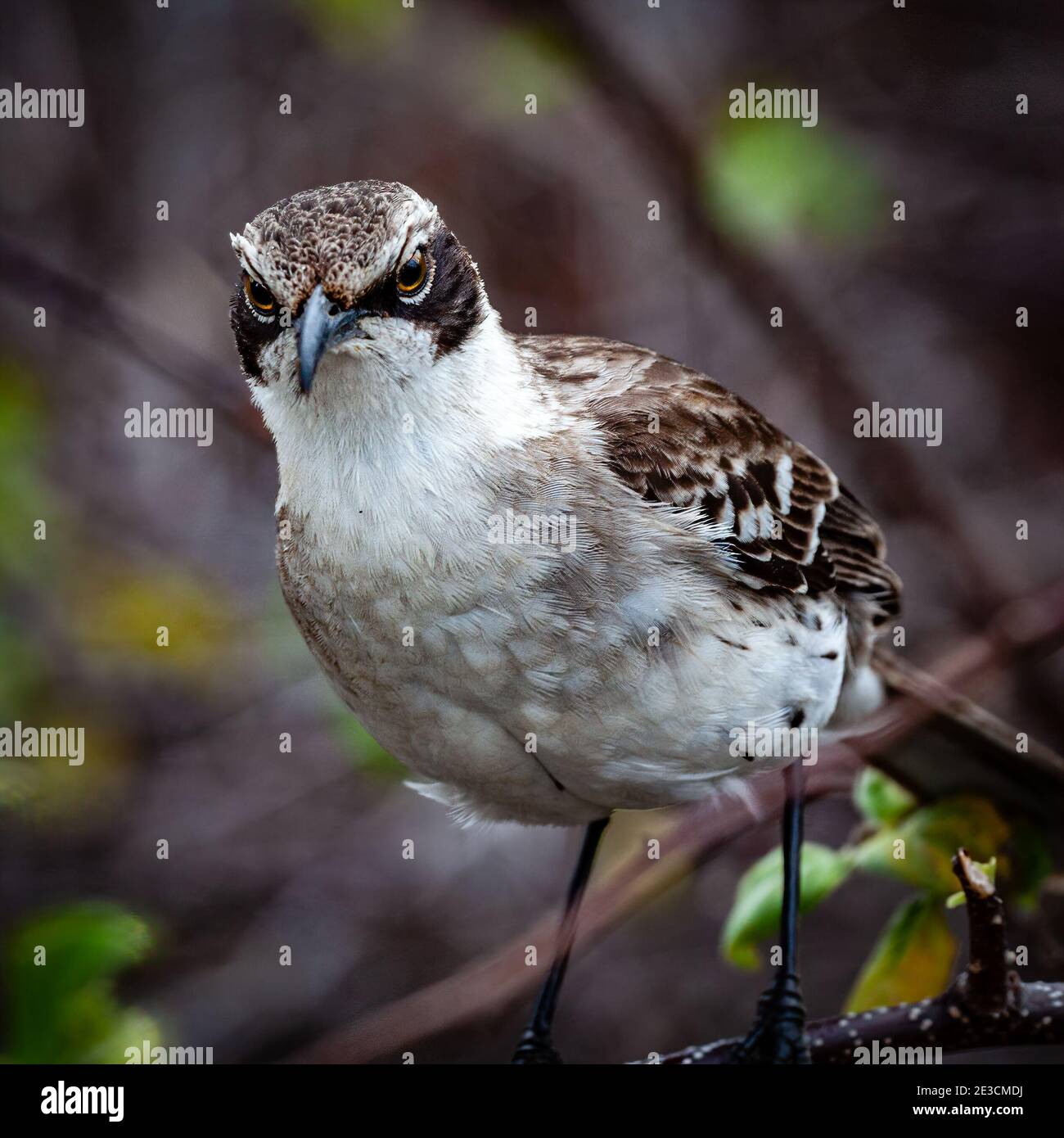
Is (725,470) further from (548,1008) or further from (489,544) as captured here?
(548,1008)

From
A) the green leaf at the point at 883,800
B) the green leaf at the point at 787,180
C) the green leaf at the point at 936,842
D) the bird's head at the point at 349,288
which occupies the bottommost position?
the green leaf at the point at 936,842

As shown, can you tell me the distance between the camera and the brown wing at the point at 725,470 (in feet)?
11.2

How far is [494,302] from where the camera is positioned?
4.96 m

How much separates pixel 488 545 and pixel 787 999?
64.9 inches

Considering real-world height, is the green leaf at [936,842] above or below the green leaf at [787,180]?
below

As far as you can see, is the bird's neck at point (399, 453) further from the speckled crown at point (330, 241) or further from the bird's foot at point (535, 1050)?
the bird's foot at point (535, 1050)

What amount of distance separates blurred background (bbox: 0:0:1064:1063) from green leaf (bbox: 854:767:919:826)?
71 mm

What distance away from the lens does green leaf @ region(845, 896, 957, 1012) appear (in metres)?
3.81

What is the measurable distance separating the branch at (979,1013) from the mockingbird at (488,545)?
2.20 feet

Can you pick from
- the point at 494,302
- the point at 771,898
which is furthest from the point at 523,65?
the point at 771,898

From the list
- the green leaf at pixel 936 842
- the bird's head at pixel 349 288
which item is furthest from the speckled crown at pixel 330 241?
the green leaf at pixel 936 842

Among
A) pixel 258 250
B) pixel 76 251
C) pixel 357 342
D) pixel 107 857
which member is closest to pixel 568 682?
pixel 357 342

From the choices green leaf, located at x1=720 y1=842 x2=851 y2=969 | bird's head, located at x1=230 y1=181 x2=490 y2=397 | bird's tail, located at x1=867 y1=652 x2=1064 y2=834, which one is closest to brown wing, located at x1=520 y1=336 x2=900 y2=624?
bird's tail, located at x1=867 y1=652 x2=1064 y2=834

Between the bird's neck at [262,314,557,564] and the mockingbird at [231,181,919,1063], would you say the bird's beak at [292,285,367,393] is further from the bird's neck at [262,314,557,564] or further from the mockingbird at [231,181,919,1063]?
the bird's neck at [262,314,557,564]
